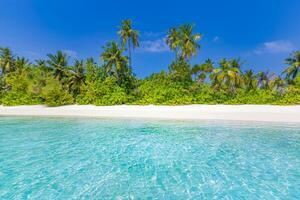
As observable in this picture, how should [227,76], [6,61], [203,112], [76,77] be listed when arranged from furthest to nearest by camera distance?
[6,61] → [76,77] → [227,76] → [203,112]

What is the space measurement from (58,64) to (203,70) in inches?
867

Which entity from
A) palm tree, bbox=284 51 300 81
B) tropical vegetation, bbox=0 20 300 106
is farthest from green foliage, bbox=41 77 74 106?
palm tree, bbox=284 51 300 81

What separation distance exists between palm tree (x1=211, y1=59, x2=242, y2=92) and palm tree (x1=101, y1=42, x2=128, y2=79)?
12932 mm

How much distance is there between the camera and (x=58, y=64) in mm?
32500

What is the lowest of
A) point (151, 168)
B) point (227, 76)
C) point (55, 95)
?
point (151, 168)

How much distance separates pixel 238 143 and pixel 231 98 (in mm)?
16534

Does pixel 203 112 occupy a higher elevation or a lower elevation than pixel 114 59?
lower

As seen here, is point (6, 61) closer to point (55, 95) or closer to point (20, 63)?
Result: point (20, 63)

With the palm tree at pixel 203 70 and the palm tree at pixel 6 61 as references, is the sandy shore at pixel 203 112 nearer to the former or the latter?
the palm tree at pixel 203 70

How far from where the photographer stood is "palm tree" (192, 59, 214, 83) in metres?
30.7

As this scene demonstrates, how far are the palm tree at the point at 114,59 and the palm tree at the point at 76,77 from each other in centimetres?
408

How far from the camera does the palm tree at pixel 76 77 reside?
31.5 m

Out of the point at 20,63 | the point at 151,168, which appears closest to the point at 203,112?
the point at 151,168

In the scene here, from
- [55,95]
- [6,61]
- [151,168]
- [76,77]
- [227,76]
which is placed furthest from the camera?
[6,61]
